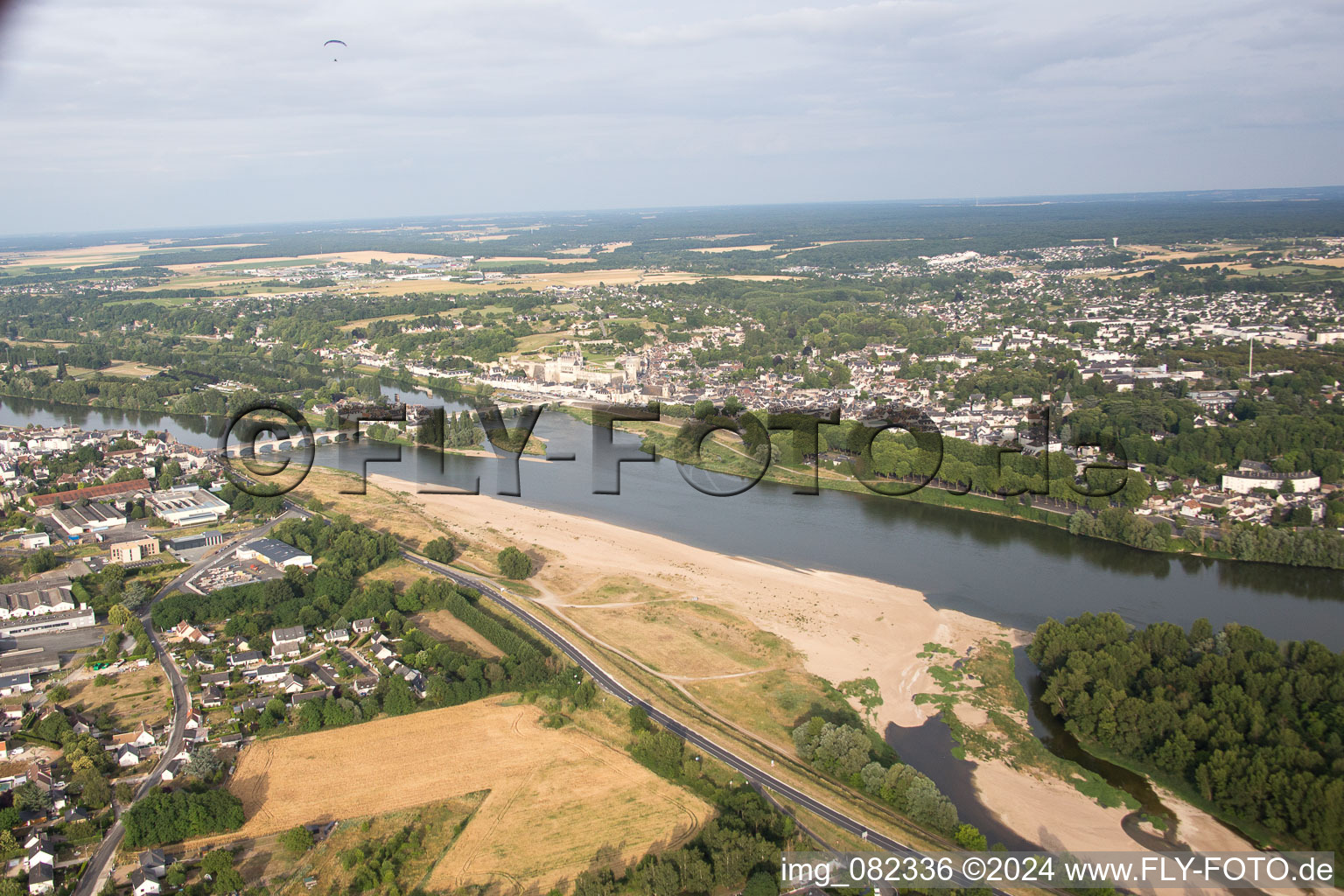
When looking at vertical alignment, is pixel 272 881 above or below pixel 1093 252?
below

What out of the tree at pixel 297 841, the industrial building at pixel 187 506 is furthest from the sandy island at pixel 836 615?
the tree at pixel 297 841

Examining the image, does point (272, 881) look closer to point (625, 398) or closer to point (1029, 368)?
point (625, 398)

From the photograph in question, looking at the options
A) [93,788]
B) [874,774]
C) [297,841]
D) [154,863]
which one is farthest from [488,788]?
[874,774]

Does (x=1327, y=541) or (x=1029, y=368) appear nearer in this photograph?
(x=1327, y=541)

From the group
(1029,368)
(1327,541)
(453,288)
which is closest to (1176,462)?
(1327,541)

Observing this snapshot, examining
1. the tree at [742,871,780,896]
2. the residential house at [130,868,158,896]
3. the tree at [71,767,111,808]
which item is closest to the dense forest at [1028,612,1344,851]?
the tree at [742,871,780,896]

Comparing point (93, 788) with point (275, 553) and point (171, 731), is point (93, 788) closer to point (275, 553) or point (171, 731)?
A: point (171, 731)
